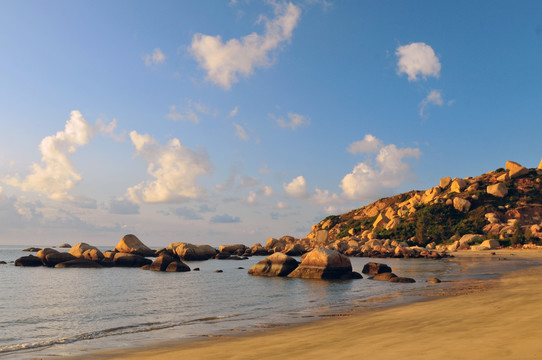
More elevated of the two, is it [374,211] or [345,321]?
[374,211]

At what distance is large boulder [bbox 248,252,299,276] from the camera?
31625 millimetres

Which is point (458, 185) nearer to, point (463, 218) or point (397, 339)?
point (463, 218)

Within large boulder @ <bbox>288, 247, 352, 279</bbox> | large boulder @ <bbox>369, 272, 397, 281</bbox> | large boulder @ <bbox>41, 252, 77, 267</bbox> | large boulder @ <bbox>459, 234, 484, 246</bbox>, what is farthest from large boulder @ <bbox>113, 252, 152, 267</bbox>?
large boulder @ <bbox>459, 234, 484, 246</bbox>

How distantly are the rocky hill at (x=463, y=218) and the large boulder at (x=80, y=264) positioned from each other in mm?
48927

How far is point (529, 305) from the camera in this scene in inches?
479

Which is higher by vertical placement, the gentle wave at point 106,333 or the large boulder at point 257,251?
the large boulder at point 257,251

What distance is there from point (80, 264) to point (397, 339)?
149 ft

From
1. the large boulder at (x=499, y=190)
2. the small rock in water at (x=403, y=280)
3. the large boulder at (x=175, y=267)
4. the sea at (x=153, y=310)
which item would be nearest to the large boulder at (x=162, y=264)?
the large boulder at (x=175, y=267)

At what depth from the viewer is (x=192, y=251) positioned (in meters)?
64.1

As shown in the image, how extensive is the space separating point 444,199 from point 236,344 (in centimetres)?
11538

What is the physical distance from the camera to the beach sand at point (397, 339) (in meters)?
6.78

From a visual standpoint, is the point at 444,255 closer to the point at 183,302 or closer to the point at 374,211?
the point at 183,302

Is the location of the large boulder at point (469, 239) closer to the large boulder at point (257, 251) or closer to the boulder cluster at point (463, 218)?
the boulder cluster at point (463, 218)

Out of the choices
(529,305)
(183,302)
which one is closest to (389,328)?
(529,305)
